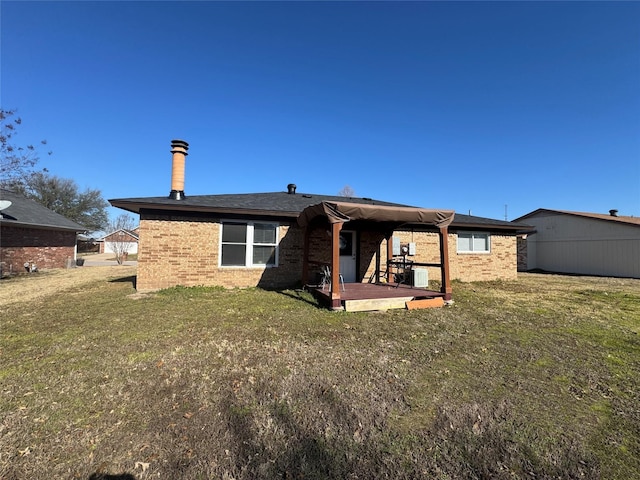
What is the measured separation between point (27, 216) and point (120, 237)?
20247 millimetres

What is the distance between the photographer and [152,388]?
327cm

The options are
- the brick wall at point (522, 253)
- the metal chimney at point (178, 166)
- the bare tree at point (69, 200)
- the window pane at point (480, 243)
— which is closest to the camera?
the metal chimney at point (178, 166)

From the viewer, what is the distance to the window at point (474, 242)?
41.5 feet

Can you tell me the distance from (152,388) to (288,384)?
1.47 metres

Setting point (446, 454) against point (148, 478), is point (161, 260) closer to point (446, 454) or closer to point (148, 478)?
point (148, 478)

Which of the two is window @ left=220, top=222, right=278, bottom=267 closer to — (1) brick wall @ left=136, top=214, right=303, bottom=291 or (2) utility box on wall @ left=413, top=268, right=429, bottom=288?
(1) brick wall @ left=136, top=214, right=303, bottom=291

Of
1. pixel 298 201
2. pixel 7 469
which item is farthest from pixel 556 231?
pixel 7 469

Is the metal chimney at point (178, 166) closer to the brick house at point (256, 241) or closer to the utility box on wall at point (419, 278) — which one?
the brick house at point (256, 241)

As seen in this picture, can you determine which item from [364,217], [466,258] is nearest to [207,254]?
[364,217]

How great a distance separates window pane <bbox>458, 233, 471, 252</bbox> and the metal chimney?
10.9 metres

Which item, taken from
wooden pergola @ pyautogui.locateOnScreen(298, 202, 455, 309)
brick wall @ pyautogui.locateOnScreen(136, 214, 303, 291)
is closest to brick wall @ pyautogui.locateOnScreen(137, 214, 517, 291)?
brick wall @ pyautogui.locateOnScreen(136, 214, 303, 291)

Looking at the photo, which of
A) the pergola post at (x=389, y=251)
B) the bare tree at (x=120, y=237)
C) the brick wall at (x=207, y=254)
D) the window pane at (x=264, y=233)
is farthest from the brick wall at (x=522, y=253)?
the bare tree at (x=120, y=237)

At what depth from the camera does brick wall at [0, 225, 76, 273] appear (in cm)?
1483

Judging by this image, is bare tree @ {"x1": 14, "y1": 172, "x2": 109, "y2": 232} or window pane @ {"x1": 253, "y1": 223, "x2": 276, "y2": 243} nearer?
window pane @ {"x1": 253, "y1": 223, "x2": 276, "y2": 243}
